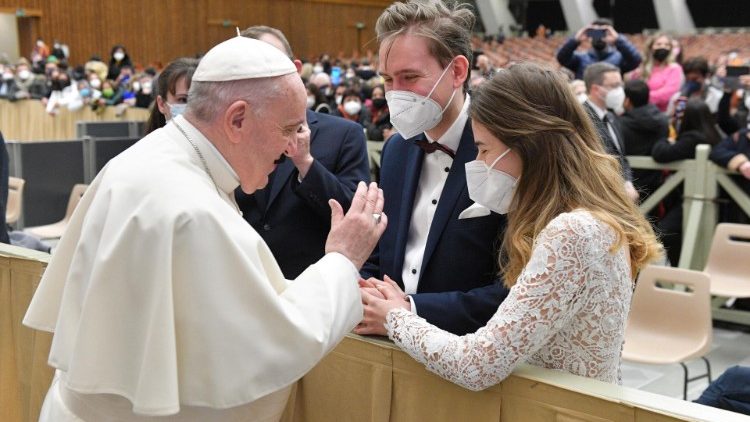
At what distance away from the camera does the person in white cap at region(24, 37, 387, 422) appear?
5.18 feet

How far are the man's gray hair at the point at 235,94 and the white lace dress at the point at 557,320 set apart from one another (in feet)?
2.06

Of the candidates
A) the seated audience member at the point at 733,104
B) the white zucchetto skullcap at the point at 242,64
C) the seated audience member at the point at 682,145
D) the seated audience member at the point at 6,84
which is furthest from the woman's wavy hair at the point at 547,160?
the seated audience member at the point at 6,84

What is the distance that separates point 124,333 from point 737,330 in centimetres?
558

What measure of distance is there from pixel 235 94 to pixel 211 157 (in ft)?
0.48

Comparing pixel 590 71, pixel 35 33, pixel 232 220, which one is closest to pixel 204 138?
pixel 232 220

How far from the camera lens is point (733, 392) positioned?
258cm

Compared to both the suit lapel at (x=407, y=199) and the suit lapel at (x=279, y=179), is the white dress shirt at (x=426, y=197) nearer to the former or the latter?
the suit lapel at (x=407, y=199)

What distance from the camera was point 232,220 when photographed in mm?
1672

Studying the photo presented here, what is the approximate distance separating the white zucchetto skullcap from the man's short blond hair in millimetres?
663

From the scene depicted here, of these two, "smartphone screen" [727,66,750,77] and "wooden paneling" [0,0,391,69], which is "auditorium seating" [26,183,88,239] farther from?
"wooden paneling" [0,0,391,69]

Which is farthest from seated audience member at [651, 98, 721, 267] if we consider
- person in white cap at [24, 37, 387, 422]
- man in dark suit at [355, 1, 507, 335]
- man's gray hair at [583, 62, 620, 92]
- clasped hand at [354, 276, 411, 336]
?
person in white cap at [24, 37, 387, 422]

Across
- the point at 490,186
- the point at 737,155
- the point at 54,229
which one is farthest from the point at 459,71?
the point at 54,229

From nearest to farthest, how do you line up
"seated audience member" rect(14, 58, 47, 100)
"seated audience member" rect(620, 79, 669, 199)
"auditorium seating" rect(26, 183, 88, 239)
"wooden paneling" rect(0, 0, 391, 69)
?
"seated audience member" rect(620, 79, 669, 199), "auditorium seating" rect(26, 183, 88, 239), "seated audience member" rect(14, 58, 47, 100), "wooden paneling" rect(0, 0, 391, 69)

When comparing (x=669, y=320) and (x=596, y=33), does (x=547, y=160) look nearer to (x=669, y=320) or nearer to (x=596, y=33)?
(x=669, y=320)
